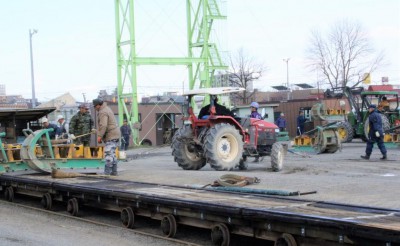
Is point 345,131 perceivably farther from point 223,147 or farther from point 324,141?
point 223,147

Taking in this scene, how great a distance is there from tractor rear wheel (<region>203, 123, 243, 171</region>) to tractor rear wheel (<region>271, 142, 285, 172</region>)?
850 millimetres

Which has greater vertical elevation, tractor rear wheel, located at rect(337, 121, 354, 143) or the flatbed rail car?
tractor rear wheel, located at rect(337, 121, 354, 143)

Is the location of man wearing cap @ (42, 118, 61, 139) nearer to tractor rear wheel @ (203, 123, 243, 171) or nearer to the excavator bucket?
tractor rear wheel @ (203, 123, 243, 171)

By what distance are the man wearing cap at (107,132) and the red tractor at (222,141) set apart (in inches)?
103

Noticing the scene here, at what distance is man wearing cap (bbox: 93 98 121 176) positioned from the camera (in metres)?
12.1

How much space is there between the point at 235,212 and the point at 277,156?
23.4 feet

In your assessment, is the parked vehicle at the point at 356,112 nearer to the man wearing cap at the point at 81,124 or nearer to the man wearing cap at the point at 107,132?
the man wearing cap at the point at 81,124

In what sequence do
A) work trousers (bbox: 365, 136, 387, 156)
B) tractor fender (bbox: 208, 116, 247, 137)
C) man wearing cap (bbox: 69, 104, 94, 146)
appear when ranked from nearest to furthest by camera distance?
man wearing cap (bbox: 69, 104, 94, 146)
tractor fender (bbox: 208, 116, 247, 137)
work trousers (bbox: 365, 136, 387, 156)

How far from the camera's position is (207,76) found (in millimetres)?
32719

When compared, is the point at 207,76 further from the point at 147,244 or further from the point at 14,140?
the point at 147,244

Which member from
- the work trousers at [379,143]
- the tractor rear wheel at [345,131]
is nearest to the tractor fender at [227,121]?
the work trousers at [379,143]

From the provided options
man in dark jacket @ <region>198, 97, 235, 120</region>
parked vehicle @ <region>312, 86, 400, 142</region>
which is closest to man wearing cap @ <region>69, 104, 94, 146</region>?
man in dark jacket @ <region>198, 97, 235, 120</region>

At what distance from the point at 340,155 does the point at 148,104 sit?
23.1 metres

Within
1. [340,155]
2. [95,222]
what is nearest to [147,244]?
[95,222]
